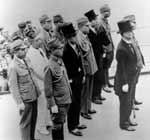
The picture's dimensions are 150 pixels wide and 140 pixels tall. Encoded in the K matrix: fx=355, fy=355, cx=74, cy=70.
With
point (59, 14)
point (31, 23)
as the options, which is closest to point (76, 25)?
point (59, 14)

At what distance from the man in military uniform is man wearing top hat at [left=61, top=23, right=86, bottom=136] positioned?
12 centimetres

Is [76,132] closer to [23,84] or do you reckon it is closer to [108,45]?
[23,84]

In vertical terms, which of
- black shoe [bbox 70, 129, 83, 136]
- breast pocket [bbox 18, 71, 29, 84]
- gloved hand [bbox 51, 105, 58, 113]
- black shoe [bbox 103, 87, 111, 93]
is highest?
breast pocket [bbox 18, 71, 29, 84]

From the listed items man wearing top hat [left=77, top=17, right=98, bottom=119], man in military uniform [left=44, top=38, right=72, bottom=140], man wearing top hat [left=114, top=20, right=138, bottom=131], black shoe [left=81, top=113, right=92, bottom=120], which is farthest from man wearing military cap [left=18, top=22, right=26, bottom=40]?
black shoe [left=81, top=113, right=92, bottom=120]

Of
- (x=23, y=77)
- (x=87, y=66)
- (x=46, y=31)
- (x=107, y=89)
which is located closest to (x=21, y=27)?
(x=46, y=31)

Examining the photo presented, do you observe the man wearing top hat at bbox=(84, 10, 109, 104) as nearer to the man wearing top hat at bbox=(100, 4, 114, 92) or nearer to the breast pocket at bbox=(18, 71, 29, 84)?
the man wearing top hat at bbox=(100, 4, 114, 92)

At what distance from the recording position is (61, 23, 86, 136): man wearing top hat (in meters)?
2.96

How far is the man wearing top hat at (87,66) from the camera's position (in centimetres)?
315

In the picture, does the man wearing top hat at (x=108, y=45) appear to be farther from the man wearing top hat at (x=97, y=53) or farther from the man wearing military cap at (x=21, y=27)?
the man wearing military cap at (x=21, y=27)

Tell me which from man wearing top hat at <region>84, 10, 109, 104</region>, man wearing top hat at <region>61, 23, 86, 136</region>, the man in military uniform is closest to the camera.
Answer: the man in military uniform

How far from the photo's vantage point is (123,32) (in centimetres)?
305

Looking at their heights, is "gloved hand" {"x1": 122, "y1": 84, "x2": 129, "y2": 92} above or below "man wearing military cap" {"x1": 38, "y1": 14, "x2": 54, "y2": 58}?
below

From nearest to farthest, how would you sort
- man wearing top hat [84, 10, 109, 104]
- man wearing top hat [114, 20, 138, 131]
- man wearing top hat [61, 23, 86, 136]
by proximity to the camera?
man wearing top hat [61, 23, 86, 136], man wearing top hat [114, 20, 138, 131], man wearing top hat [84, 10, 109, 104]

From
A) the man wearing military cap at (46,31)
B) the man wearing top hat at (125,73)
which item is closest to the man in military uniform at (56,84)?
the man wearing military cap at (46,31)
